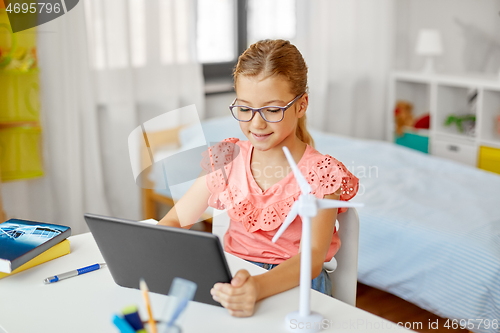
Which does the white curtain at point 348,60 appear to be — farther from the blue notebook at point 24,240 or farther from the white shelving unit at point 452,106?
the blue notebook at point 24,240

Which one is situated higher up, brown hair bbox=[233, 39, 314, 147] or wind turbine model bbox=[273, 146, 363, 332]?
brown hair bbox=[233, 39, 314, 147]

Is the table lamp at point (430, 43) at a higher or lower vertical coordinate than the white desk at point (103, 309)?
higher

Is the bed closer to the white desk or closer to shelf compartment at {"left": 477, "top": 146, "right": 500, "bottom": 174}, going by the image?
the white desk

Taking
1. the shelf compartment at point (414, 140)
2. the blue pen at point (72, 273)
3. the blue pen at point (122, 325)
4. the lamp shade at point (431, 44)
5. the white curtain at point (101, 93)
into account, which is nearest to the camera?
the blue pen at point (122, 325)

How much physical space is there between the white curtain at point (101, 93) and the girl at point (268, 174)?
1421mm

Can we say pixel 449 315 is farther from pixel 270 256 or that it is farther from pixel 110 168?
pixel 110 168

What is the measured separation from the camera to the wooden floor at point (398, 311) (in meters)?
1.92

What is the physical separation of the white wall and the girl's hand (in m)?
3.04

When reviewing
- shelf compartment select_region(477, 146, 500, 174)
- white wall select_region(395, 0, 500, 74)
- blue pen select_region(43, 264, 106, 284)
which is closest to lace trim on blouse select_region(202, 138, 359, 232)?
blue pen select_region(43, 264, 106, 284)

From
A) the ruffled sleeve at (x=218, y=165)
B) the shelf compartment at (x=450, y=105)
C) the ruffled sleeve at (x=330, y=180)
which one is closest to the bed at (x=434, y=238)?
the ruffled sleeve at (x=218, y=165)

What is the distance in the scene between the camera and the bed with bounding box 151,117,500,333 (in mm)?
1608

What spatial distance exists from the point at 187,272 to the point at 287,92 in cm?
48

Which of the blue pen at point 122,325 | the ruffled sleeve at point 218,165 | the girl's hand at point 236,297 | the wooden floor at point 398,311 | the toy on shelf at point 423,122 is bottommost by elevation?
the wooden floor at point 398,311

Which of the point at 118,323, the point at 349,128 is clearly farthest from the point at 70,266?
the point at 349,128
